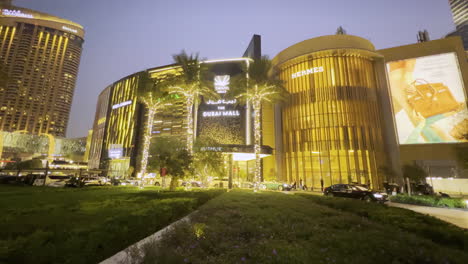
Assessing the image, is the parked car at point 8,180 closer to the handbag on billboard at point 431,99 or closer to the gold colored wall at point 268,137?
the gold colored wall at point 268,137

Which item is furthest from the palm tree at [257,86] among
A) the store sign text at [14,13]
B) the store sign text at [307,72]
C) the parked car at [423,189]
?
the store sign text at [14,13]

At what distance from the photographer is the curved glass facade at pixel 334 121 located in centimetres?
3825

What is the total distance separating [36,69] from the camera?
142m

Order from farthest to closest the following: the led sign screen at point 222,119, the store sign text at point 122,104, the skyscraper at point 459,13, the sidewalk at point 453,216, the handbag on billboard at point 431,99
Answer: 1. the skyscraper at point 459,13
2. the store sign text at point 122,104
3. the led sign screen at point 222,119
4. the handbag on billboard at point 431,99
5. the sidewalk at point 453,216

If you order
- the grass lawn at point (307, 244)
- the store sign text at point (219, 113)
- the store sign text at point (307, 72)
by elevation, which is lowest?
the grass lawn at point (307, 244)

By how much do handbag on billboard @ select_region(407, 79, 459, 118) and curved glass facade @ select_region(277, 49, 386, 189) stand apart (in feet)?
20.1

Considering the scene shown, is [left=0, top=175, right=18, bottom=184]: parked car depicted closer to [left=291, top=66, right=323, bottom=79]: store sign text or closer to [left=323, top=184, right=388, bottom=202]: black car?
[left=323, top=184, right=388, bottom=202]: black car

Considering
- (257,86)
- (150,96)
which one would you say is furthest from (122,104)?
(257,86)

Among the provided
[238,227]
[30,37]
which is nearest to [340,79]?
[238,227]

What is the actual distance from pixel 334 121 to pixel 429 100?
50.0 feet

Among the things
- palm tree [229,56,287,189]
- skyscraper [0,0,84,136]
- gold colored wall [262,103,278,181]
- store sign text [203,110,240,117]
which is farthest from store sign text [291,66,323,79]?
skyscraper [0,0,84,136]

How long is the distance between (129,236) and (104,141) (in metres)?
94.1

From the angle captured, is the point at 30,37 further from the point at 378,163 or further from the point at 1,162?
the point at 378,163

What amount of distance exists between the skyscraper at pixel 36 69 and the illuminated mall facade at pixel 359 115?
6284 inches
